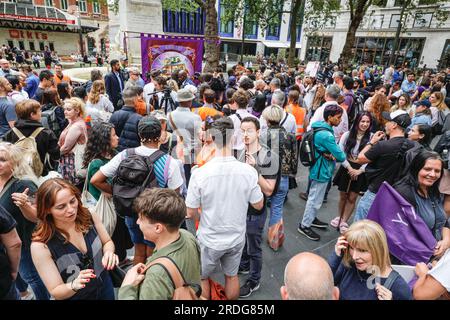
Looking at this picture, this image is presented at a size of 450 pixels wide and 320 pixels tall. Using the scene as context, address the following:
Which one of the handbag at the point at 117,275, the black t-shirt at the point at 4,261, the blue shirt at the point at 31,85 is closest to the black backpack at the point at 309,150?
the handbag at the point at 117,275

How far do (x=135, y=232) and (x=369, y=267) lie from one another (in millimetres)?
2188

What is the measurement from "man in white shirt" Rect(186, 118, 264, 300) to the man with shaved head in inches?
37.2

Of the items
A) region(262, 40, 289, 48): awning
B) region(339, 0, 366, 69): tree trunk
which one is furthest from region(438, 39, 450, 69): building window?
region(262, 40, 289, 48): awning

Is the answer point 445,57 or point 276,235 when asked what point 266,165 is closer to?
point 276,235

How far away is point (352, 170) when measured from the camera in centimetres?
378

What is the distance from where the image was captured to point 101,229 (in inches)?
83.8

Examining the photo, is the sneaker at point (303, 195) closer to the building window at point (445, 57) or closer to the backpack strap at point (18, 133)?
the backpack strap at point (18, 133)

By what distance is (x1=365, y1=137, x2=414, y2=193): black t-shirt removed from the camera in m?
2.96

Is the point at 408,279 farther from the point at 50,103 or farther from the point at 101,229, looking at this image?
the point at 50,103

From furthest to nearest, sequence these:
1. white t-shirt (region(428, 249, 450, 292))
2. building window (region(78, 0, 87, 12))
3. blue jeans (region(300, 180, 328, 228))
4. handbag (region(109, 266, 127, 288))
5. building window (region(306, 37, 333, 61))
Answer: building window (region(78, 0, 87, 12)) < building window (region(306, 37, 333, 61)) < blue jeans (region(300, 180, 328, 228)) < handbag (region(109, 266, 127, 288)) < white t-shirt (region(428, 249, 450, 292))

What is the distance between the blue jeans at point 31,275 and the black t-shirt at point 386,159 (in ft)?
12.0

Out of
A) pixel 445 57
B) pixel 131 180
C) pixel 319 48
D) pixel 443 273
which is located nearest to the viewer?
pixel 443 273

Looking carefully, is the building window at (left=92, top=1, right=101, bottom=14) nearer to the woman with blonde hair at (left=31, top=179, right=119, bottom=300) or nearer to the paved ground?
the paved ground

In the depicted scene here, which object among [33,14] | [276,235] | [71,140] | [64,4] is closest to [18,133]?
[71,140]
